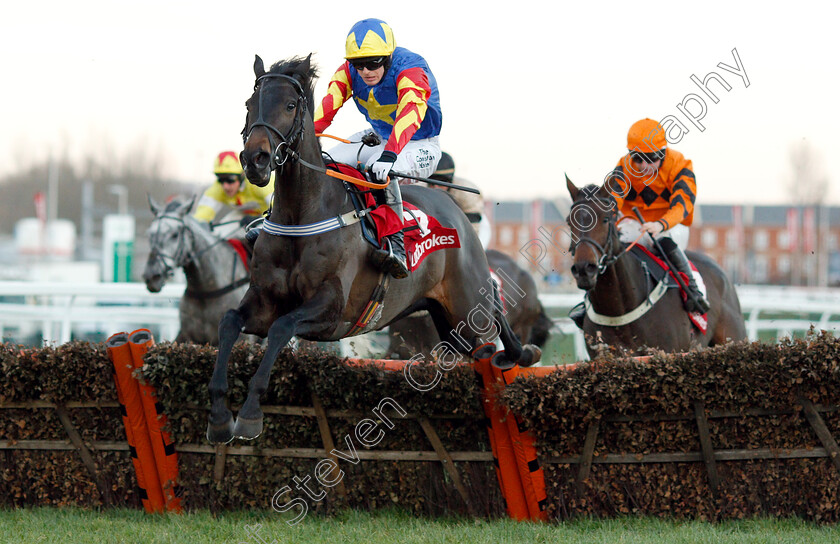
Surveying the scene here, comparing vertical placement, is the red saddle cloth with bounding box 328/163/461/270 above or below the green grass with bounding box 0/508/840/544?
above

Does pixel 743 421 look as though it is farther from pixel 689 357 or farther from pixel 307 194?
pixel 307 194

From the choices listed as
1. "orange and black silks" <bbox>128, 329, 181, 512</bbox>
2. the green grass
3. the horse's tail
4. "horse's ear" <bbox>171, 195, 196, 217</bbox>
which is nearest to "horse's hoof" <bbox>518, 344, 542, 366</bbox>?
the green grass

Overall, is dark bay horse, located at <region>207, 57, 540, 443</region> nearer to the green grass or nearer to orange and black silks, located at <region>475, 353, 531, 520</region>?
orange and black silks, located at <region>475, 353, 531, 520</region>

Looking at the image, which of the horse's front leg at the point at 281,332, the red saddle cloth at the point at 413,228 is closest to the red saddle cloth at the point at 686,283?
the red saddle cloth at the point at 413,228

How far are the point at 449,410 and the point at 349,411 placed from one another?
0.49 m

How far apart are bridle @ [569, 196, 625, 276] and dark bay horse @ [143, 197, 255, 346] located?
3235mm

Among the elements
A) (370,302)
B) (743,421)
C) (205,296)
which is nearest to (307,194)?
(370,302)

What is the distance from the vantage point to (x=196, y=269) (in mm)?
7648

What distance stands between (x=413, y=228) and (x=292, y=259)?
793 millimetres

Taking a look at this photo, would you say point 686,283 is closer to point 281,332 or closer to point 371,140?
point 371,140

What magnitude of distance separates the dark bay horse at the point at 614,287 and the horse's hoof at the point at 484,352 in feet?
4.79

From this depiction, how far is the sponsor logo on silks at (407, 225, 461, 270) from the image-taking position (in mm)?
4508

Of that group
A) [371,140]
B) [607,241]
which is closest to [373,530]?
[371,140]

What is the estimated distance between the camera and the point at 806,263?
44562 mm
